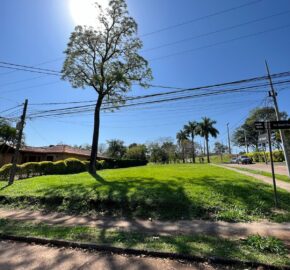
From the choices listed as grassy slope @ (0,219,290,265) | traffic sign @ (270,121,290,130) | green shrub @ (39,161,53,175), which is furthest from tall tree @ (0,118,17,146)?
traffic sign @ (270,121,290,130)

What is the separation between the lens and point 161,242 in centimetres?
547

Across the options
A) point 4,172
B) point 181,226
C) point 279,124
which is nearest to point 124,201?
point 181,226

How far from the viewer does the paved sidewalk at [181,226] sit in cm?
616

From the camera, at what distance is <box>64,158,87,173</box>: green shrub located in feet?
83.8

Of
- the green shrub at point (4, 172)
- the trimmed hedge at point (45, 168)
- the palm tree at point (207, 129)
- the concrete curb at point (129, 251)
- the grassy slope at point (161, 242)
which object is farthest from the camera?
the palm tree at point (207, 129)

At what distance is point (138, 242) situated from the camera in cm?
546

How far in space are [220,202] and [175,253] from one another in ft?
14.7

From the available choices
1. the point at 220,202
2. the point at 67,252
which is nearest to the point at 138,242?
the point at 67,252

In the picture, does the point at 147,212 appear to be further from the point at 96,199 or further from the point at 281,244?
the point at 281,244

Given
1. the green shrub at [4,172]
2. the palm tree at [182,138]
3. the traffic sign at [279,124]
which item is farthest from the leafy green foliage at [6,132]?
the palm tree at [182,138]

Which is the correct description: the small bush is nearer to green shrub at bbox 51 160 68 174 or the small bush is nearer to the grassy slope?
the grassy slope

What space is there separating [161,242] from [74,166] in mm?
22480

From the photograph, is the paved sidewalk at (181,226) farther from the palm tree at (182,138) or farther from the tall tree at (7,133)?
the palm tree at (182,138)

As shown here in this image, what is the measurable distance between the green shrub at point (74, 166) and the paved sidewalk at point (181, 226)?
1720 cm
